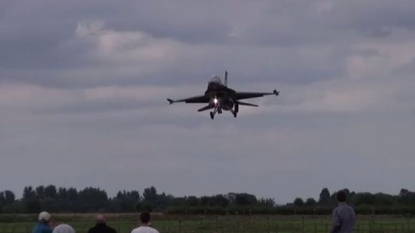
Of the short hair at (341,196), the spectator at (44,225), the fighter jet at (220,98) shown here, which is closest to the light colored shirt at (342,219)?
the short hair at (341,196)

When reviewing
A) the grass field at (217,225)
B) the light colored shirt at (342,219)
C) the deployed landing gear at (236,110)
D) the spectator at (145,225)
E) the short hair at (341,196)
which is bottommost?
the spectator at (145,225)

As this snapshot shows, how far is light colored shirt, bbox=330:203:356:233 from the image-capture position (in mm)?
18000

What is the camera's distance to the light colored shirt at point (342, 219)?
709 inches

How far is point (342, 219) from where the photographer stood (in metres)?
18.0

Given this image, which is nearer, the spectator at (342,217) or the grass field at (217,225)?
the spectator at (342,217)

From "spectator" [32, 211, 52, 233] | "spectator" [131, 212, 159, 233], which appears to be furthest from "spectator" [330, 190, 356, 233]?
"spectator" [32, 211, 52, 233]

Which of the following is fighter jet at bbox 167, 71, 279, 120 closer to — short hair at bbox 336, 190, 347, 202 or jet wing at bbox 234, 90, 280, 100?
jet wing at bbox 234, 90, 280, 100

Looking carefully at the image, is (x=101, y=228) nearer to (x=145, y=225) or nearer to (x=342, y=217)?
(x=145, y=225)

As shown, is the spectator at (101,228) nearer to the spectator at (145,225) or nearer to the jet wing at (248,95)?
A: the spectator at (145,225)

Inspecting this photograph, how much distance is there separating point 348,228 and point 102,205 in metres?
63.3

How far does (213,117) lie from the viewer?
1912 inches

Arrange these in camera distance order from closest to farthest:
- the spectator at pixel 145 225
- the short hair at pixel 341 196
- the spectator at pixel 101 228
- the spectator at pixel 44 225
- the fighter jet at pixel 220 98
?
the spectator at pixel 145 225 < the spectator at pixel 101 228 < the spectator at pixel 44 225 < the short hair at pixel 341 196 < the fighter jet at pixel 220 98

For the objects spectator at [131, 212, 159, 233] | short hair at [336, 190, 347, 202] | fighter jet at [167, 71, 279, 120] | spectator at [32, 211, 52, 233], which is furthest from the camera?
fighter jet at [167, 71, 279, 120]

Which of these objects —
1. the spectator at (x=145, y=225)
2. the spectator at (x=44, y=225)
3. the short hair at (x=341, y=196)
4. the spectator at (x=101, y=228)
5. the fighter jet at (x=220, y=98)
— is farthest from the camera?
the fighter jet at (x=220, y=98)
